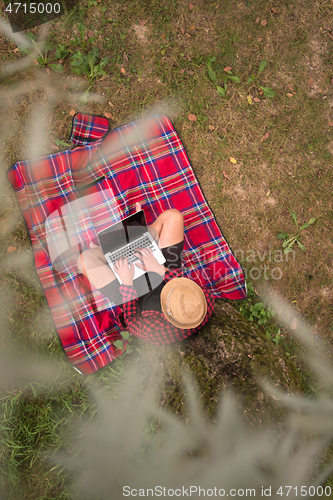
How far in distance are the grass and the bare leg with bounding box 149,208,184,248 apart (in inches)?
30.7

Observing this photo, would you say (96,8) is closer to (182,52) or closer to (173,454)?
(182,52)

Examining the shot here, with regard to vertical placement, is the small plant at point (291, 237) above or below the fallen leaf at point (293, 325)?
above

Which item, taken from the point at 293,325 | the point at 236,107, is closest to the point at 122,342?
the point at 293,325

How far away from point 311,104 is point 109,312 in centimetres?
392

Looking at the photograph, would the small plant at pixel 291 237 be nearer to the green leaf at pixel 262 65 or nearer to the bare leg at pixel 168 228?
the bare leg at pixel 168 228

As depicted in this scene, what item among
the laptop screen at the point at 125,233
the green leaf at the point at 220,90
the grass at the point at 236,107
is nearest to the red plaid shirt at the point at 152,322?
the laptop screen at the point at 125,233

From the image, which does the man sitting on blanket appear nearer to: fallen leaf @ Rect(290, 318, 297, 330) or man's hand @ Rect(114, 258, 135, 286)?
man's hand @ Rect(114, 258, 135, 286)

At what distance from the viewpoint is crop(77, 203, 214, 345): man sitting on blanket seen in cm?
263

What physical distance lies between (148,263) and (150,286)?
0.26 meters

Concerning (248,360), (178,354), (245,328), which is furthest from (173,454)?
(245,328)

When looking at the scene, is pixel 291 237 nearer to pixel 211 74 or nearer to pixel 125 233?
pixel 125 233

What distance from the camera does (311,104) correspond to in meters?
3.90

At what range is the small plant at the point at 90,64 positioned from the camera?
11.8 feet

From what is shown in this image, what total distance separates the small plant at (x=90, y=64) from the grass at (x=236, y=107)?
59 mm
